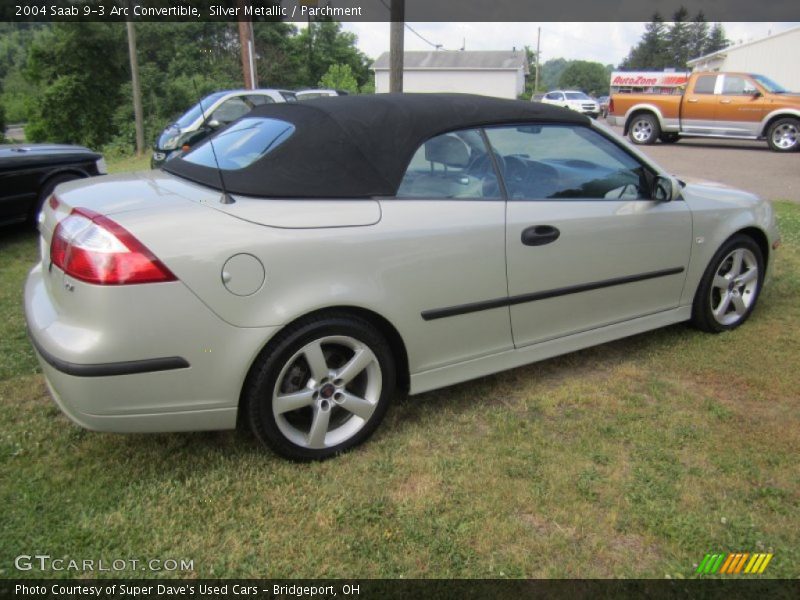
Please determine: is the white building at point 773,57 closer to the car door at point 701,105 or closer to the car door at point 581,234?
the car door at point 701,105

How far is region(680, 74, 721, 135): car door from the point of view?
1588 cm

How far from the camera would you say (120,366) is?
2225 millimetres

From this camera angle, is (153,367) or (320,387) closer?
(153,367)

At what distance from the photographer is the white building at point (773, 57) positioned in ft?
109

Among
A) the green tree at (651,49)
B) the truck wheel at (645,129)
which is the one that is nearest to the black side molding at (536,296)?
the truck wheel at (645,129)

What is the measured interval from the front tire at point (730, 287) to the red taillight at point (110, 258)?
10.5 feet

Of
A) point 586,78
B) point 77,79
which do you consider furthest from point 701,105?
point 586,78

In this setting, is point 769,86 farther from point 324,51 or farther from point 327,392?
point 324,51

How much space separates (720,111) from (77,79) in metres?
38.4

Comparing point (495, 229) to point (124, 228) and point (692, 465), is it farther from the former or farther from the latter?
point (124, 228)

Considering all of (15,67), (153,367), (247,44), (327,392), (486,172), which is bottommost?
(327,392)

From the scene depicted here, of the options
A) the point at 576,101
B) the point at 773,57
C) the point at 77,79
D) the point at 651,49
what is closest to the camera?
the point at 576,101

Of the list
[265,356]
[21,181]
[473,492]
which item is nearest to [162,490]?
[265,356]

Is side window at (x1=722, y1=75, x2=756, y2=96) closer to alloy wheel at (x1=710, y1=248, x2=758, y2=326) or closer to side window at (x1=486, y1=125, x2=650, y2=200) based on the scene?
alloy wheel at (x1=710, y1=248, x2=758, y2=326)
